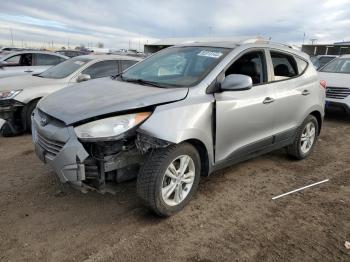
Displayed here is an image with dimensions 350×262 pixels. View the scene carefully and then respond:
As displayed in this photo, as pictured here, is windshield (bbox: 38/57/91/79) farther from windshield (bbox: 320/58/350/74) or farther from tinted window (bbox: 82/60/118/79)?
windshield (bbox: 320/58/350/74)

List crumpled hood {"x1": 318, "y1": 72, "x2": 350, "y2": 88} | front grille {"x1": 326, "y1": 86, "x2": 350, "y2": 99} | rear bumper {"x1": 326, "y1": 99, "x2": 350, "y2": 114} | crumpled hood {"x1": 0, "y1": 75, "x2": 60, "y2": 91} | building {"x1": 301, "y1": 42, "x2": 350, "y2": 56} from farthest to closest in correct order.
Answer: building {"x1": 301, "y1": 42, "x2": 350, "y2": 56}
crumpled hood {"x1": 318, "y1": 72, "x2": 350, "y2": 88}
front grille {"x1": 326, "y1": 86, "x2": 350, "y2": 99}
rear bumper {"x1": 326, "y1": 99, "x2": 350, "y2": 114}
crumpled hood {"x1": 0, "y1": 75, "x2": 60, "y2": 91}

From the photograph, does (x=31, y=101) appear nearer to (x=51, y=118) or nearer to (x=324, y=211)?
(x=51, y=118)

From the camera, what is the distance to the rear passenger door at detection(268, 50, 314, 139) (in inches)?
175

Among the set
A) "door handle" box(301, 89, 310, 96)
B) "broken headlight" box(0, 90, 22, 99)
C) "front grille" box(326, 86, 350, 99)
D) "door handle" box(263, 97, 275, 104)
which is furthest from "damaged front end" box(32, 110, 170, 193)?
"front grille" box(326, 86, 350, 99)

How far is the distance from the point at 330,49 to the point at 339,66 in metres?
18.6

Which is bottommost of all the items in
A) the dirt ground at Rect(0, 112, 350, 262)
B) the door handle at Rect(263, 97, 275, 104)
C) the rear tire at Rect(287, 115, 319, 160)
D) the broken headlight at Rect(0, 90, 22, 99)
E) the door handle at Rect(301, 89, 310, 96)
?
the dirt ground at Rect(0, 112, 350, 262)

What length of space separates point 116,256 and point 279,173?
2811 mm

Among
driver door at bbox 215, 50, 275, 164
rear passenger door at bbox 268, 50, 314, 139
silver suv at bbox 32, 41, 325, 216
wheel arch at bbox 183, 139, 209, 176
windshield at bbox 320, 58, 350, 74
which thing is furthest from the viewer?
windshield at bbox 320, 58, 350, 74

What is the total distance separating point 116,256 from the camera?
278 centimetres

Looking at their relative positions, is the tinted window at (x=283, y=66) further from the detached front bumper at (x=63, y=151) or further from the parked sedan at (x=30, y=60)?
the parked sedan at (x=30, y=60)

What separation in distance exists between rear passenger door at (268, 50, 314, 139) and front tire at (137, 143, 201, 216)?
1604mm

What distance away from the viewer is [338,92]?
8523mm

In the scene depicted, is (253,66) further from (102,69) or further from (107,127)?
(102,69)

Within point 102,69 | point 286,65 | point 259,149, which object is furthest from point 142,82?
point 102,69
